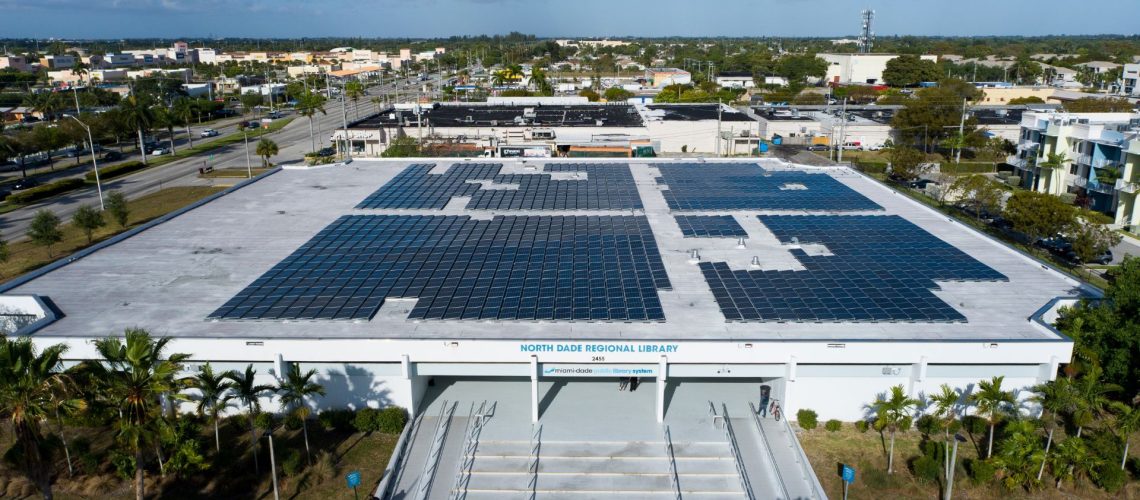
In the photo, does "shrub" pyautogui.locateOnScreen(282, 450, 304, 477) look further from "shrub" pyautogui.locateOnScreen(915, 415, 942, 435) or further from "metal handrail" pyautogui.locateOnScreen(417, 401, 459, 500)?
"shrub" pyautogui.locateOnScreen(915, 415, 942, 435)

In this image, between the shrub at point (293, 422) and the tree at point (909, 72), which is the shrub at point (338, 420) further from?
the tree at point (909, 72)

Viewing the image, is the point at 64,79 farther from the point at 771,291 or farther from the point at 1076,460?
the point at 1076,460

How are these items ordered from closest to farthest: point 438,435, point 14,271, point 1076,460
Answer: point 1076,460 < point 438,435 < point 14,271

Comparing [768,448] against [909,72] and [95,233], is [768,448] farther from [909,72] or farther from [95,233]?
[909,72]

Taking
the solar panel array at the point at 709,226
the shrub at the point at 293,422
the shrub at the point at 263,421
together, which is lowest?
the shrub at the point at 293,422

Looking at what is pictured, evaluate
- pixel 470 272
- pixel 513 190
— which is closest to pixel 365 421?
pixel 470 272

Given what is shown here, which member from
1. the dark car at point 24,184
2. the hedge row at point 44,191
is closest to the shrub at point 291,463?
the hedge row at point 44,191

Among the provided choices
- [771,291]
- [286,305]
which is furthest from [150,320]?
[771,291]
